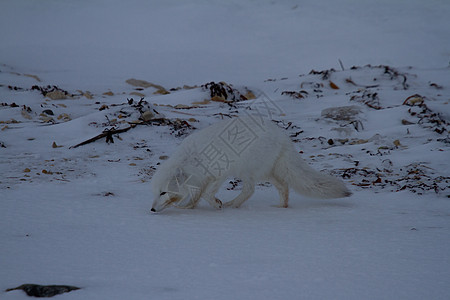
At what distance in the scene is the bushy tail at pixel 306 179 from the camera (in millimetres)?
3178

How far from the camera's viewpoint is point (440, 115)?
5680 mm

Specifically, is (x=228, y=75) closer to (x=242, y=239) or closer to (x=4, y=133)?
(x=4, y=133)

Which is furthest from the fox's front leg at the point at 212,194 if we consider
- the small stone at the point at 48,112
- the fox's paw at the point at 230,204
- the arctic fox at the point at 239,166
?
the small stone at the point at 48,112

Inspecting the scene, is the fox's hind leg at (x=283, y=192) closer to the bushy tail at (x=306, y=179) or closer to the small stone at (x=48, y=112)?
the bushy tail at (x=306, y=179)

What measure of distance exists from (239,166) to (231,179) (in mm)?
1008

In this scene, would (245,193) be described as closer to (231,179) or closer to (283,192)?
(283,192)

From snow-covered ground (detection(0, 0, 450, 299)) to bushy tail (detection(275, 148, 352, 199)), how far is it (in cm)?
11

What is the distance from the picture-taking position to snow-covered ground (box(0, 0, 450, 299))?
1.75 m

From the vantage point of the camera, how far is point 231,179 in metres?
4.22

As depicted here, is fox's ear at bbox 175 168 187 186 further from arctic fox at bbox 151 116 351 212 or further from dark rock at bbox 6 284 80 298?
dark rock at bbox 6 284 80 298

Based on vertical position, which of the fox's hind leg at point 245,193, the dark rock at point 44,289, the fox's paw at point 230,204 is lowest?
the fox's paw at point 230,204

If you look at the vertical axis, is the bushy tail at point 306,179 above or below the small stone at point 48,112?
below

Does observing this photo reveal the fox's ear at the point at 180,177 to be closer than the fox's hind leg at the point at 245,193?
Yes

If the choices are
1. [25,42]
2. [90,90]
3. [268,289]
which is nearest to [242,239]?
[268,289]
